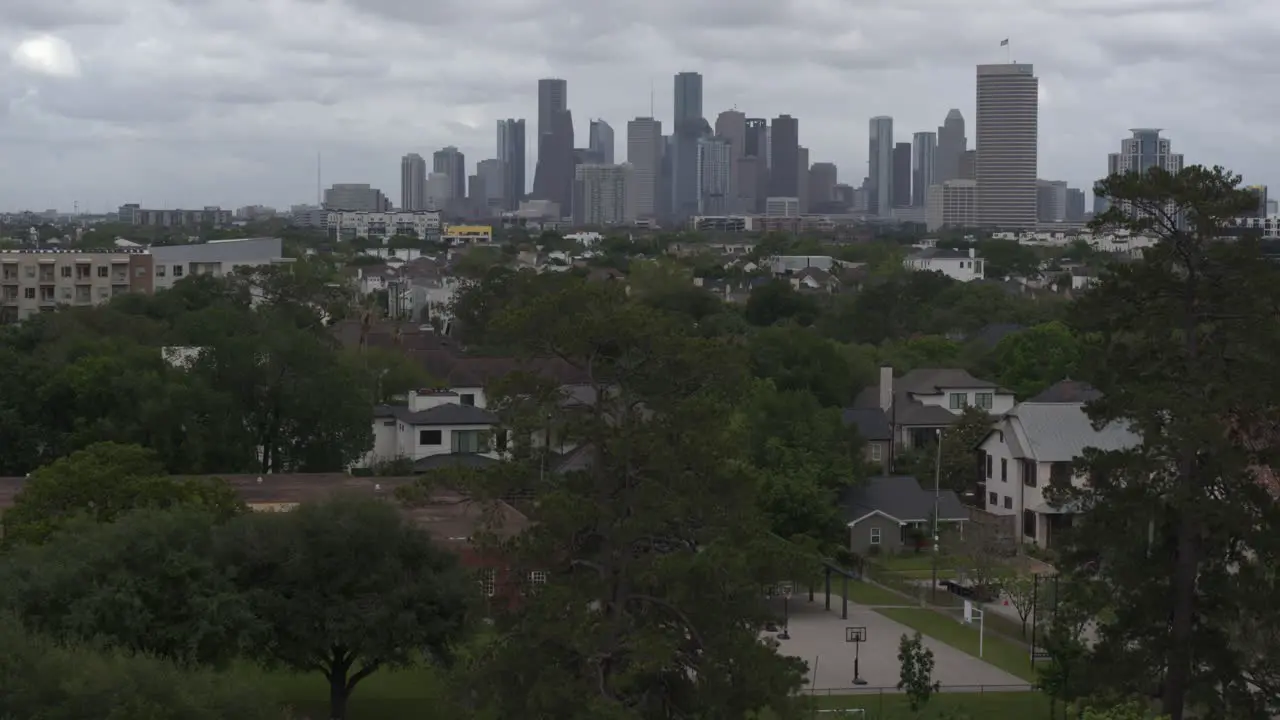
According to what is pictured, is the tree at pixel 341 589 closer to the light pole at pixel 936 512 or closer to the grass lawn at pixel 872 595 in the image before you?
the grass lawn at pixel 872 595

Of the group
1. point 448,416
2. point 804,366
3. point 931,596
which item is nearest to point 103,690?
point 931,596

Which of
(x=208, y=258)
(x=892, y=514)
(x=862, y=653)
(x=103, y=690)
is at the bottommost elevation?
(x=862, y=653)

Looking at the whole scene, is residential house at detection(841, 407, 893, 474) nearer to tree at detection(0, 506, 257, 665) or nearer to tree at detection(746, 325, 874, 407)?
tree at detection(746, 325, 874, 407)

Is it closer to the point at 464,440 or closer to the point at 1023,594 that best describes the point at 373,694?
the point at 1023,594

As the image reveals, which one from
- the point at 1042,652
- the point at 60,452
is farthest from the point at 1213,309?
the point at 60,452

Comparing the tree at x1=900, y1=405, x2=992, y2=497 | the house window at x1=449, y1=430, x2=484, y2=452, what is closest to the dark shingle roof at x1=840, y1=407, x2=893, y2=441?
the tree at x1=900, y1=405, x2=992, y2=497

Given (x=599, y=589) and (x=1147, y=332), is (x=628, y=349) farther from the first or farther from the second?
(x=1147, y=332)
